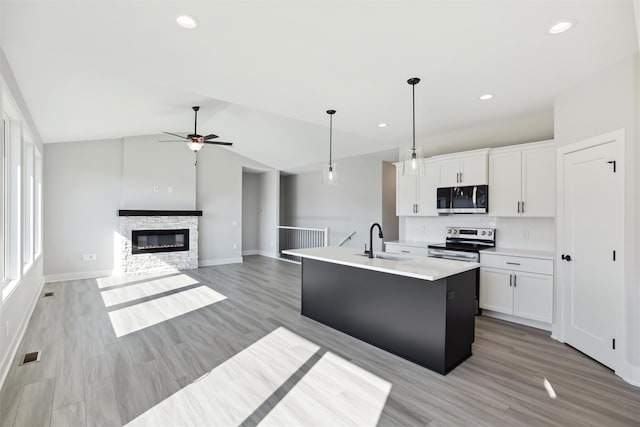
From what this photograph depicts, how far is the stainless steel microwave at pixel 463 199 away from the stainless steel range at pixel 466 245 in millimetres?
429

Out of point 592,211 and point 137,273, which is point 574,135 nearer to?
point 592,211

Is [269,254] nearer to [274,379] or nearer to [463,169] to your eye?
[463,169]

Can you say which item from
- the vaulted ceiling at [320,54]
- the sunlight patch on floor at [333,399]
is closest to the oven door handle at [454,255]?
the vaulted ceiling at [320,54]

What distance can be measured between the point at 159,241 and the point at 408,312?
6469 millimetres

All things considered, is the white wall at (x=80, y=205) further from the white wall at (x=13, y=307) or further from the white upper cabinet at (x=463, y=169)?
the white upper cabinet at (x=463, y=169)

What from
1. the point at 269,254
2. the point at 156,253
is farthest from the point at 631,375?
the point at 269,254

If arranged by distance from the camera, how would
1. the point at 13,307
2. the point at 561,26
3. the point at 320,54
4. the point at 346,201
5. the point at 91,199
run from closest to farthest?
the point at 561,26 < the point at 320,54 < the point at 13,307 < the point at 91,199 < the point at 346,201

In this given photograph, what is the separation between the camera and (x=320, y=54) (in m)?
2.85

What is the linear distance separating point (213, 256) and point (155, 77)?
5.50 meters

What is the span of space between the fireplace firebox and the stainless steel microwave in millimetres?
6044

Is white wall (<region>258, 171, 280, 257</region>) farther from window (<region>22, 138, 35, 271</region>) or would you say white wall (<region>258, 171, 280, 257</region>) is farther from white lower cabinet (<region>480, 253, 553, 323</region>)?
white lower cabinet (<region>480, 253, 553, 323</region>)

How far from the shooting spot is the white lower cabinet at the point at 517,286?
12.2 ft

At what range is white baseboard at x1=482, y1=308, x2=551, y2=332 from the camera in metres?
3.82

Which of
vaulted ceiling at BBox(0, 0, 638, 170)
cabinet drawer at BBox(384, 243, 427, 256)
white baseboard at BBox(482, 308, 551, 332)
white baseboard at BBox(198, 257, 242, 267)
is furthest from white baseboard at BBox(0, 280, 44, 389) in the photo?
white baseboard at BBox(482, 308, 551, 332)
